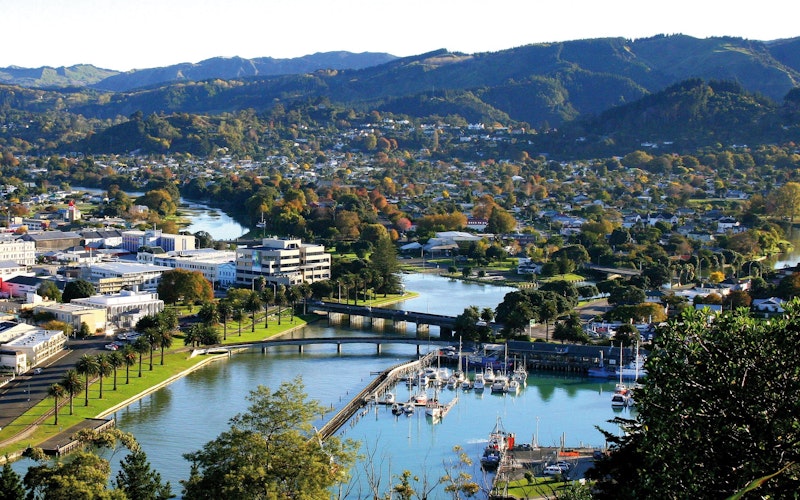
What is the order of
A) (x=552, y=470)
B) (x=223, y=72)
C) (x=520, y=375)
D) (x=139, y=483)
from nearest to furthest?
1. (x=139, y=483)
2. (x=552, y=470)
3. (x=520, y=375)
4. (x=223, y=72)

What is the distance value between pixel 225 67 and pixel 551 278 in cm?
17240

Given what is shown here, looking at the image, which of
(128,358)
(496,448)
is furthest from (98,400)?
(496,448)

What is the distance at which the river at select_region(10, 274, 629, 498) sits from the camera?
15523mm

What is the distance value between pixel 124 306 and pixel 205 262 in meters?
6.66

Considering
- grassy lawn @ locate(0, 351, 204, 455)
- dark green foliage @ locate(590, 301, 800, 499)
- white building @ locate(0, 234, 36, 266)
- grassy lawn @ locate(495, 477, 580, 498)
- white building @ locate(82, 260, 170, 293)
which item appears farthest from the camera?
white building @ locate(0, 234, 36, 266)

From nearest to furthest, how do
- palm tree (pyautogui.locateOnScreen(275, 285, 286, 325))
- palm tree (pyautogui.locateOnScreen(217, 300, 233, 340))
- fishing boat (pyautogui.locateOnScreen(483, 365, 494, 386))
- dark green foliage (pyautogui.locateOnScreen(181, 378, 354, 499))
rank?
dark green foliage (pyautogui.locateOnScreen(181, 378, 354, 499)) → fishing boat (pyautogui.locateOnScreen(483, 365, 494, 386)) → palm tree (pyautogui.locateOnScreen(217, 300, 233, 340)) → palm tree (pyautogui.locateOnScreen(275, 285, 286, 325))

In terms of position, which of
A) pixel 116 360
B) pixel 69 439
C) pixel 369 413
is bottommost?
pixel 369 413

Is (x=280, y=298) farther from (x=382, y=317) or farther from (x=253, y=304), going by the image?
(x=382, y=317)

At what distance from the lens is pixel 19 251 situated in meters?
32.4

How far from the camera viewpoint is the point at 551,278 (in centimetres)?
3319

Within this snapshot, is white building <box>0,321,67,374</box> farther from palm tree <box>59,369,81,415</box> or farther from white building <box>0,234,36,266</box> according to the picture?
white building <box>0,234,36,266</box>

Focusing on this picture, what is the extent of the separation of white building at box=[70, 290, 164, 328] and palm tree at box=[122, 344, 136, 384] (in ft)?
13.4

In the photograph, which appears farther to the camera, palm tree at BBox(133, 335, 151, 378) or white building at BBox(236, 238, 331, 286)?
white building at BBox(236, 238, 331, 286)

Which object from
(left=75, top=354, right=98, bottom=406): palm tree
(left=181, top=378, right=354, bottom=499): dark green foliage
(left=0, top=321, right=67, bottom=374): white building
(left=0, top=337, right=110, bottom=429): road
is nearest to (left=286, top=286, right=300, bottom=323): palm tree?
(left=0, top=337, right=110, bottom=429): road
